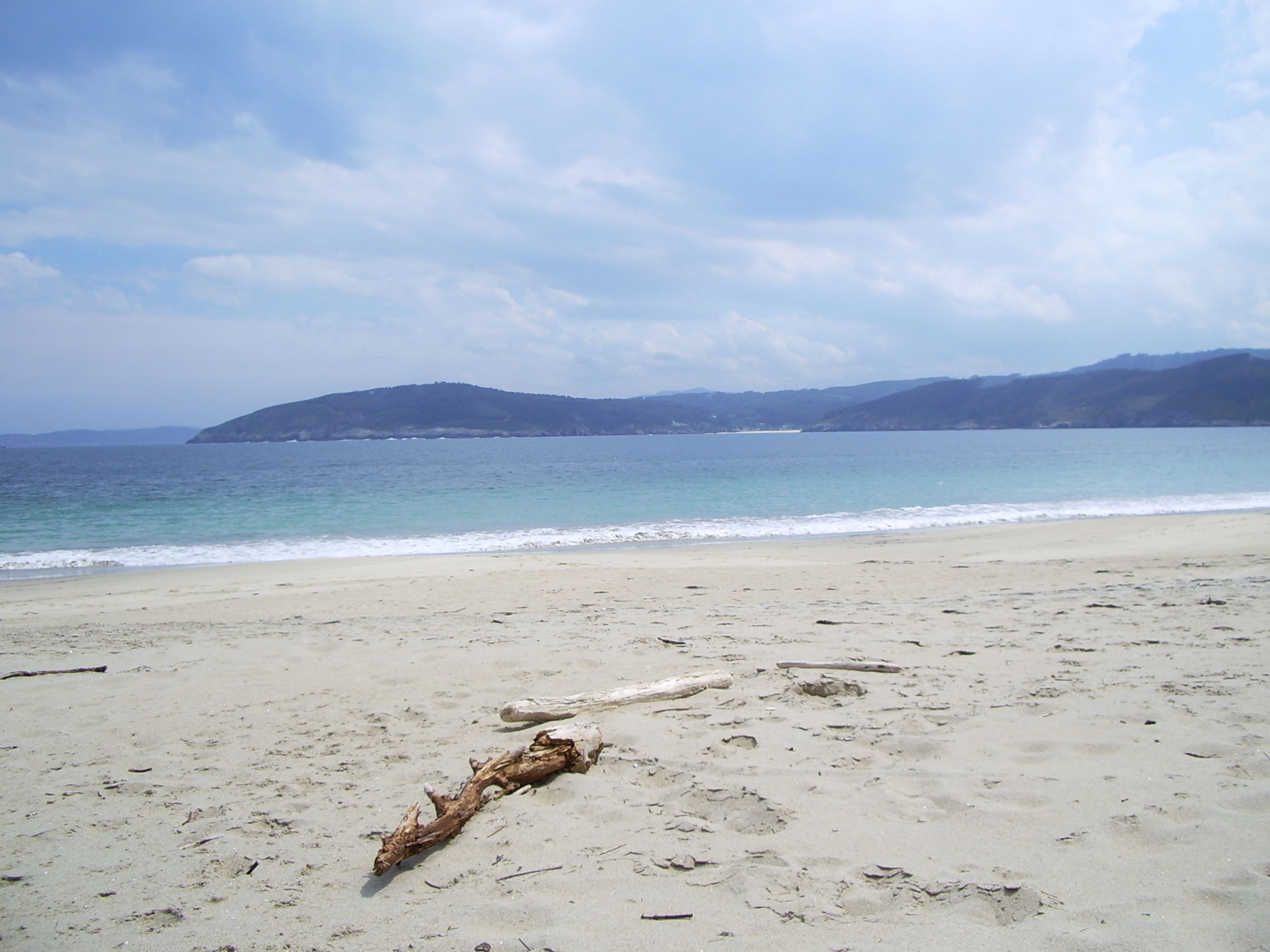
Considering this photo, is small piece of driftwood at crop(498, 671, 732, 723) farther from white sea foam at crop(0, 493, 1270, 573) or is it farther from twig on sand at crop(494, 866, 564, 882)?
white sea foam at crop(0, 493, 1270, 573)

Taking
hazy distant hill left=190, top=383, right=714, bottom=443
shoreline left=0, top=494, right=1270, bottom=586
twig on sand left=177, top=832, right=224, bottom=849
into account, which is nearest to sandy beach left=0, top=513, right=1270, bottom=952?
twig on sand left=177, top=832, right=224, bottom=849

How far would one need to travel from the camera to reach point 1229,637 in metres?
6.09

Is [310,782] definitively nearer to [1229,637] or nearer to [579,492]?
[1229,637]

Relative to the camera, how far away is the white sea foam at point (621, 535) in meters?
17.4

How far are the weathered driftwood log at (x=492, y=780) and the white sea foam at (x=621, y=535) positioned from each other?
46.2 feet

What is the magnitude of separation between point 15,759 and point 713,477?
3766 cm

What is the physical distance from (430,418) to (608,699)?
161021 mm

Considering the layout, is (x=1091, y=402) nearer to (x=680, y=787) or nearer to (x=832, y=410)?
(x=832, y=410)

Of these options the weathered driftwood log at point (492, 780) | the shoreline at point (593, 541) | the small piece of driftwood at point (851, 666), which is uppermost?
the weathered driftwood log at point (492, 780)

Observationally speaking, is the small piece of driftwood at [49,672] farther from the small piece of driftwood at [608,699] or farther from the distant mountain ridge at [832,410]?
the distant mountain ridge at [832,410]

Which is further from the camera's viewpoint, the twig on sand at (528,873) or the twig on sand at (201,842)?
the twig on sand at (201,842)

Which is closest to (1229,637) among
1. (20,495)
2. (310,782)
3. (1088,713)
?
(1088,713)

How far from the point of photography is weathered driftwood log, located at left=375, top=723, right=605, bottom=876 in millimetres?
3105

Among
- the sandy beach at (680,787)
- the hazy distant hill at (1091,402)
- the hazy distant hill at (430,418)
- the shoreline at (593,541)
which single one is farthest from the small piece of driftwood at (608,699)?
the hazy distant hill at (430,418)
